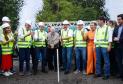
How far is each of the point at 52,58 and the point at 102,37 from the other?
3.58m

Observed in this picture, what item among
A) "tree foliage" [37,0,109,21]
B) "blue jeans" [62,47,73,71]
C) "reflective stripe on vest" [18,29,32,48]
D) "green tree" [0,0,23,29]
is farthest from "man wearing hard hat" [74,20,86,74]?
"tree foliage" [37,0,109,21]

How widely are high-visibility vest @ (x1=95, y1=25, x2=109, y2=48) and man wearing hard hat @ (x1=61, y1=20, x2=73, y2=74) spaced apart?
1.63 m

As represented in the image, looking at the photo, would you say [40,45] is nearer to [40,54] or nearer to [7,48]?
[40,54]

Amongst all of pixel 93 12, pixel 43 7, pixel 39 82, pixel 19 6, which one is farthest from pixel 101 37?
pixel 43 7

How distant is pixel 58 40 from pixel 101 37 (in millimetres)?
2889

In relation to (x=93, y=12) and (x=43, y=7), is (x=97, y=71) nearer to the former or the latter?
(x=93, y=12)

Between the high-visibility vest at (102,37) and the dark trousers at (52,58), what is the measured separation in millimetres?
3050

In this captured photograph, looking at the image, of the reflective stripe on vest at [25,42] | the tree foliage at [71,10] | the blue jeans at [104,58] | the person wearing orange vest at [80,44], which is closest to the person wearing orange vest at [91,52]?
the person wearing orange vest at [80,44]

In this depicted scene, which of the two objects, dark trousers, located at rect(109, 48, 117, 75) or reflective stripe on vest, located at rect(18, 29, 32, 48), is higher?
reflective stripe on vest, located at rect(18, 29, 32, 48)

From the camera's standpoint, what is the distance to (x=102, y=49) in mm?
16828

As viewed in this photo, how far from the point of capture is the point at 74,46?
1844 centimetres

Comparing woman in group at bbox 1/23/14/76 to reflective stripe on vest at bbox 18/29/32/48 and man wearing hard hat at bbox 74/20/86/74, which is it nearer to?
reflective stripe on vest at bbox 18/29/32/48

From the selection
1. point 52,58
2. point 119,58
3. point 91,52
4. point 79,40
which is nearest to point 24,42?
point 79,40

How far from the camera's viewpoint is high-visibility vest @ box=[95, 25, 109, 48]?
16.8 m
